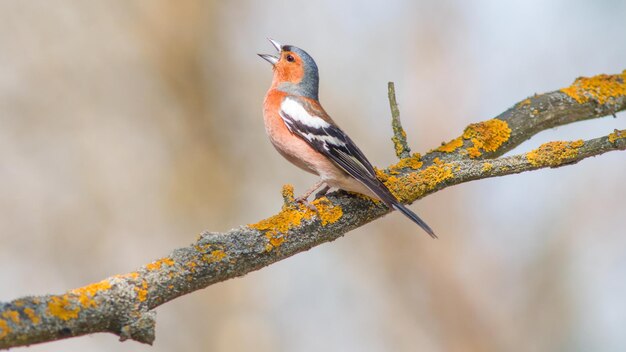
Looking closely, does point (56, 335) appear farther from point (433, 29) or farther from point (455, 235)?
point (433, 29)

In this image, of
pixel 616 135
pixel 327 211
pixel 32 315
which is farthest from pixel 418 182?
pixel 32 315

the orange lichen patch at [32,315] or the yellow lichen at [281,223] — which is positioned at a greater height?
the yellow lichen at [281,223]

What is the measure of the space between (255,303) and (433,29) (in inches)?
193

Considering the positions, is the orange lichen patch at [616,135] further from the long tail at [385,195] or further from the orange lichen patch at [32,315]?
the orange lichen patch at [32,315]

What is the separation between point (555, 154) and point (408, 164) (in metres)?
1.10

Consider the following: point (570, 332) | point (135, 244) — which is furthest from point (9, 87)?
point (570, 332)

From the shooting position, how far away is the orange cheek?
281 inches

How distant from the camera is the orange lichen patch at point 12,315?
3076 mm

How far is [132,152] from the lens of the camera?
10344 millimetres

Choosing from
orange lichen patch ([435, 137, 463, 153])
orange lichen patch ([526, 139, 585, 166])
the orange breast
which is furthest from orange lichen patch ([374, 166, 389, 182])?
orange lichen patch ([526, 139, 585, 166])

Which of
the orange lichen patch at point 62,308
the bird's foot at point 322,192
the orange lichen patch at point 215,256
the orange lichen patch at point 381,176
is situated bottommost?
the orange lichen patch at point 62,308

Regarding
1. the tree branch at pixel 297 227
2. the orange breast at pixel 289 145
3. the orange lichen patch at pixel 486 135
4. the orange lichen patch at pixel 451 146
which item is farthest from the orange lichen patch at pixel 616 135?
the orange breast at pixel 289 145

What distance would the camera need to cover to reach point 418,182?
17.2ft

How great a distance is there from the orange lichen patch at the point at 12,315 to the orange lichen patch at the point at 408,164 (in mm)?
3111
